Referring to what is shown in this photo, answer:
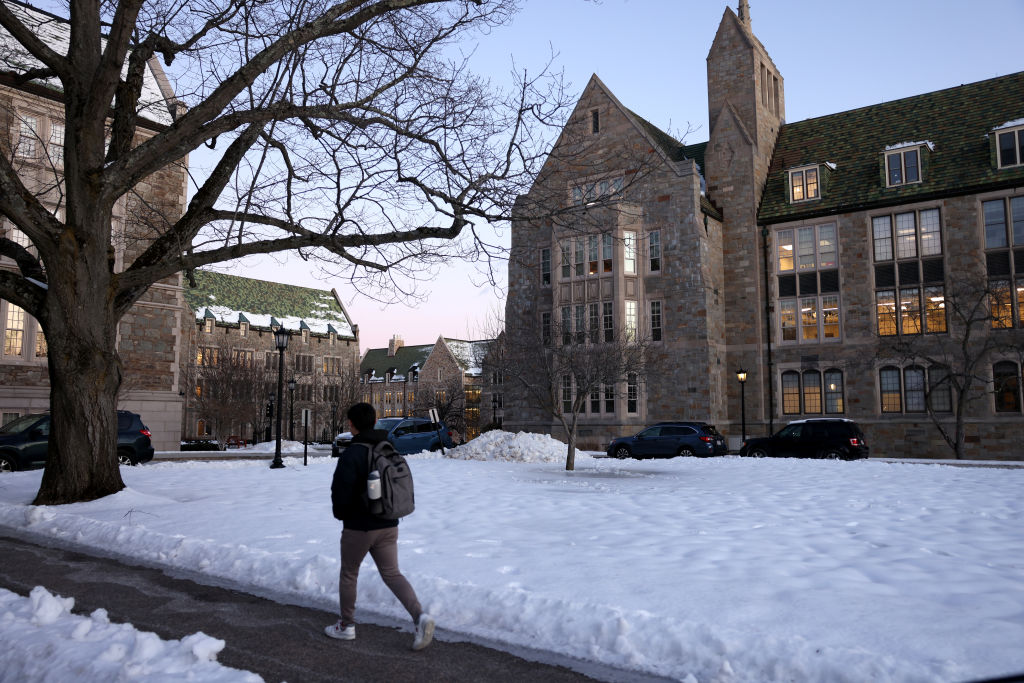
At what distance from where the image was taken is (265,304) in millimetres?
79500

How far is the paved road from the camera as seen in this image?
4680 mm

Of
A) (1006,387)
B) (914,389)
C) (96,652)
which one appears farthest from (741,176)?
(96,652)

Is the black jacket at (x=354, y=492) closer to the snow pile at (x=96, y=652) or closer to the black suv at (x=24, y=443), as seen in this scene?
the snow pile at (x=96, y=652)

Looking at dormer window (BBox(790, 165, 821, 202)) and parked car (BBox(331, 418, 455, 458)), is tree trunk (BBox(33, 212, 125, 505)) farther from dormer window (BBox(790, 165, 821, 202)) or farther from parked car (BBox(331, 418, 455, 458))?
dormer window (BBox(790, 165, 821, 202))

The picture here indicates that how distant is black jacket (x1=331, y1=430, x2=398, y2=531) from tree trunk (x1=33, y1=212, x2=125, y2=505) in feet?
27.1

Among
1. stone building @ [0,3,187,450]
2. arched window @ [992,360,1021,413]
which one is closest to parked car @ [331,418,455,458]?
stone building @ [0,3,187,450]

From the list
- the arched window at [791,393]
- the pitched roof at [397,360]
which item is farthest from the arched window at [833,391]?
the pitched roof at [397,360]

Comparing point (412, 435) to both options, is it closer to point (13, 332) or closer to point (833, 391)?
point (13, 332)

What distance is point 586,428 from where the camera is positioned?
111 ft

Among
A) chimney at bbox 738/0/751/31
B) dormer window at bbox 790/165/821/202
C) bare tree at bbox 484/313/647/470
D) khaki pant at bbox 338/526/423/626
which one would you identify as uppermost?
chimney at bbox 738/0/751/31

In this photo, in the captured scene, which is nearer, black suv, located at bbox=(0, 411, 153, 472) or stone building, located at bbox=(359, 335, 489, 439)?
black suv, located at bbox=(0, 411, 153, 472)

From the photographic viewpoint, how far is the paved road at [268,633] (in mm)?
4680

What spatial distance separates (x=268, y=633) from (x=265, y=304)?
78330 millimetres

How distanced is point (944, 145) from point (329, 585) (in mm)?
33605
